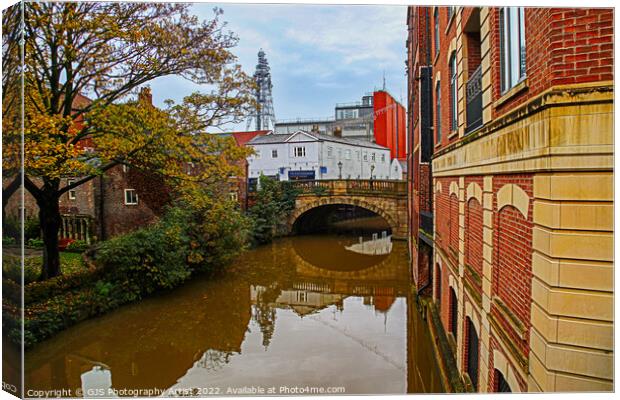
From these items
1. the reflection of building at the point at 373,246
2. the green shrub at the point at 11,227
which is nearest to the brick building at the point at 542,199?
the green shrub at the point at 11,227

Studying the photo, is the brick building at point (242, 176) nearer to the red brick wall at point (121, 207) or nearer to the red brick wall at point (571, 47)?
the red brick wall at point (121, 207)

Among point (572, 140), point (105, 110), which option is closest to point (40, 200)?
point (105, 110)

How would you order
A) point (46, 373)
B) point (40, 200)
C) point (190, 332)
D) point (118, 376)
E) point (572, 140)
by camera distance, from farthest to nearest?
point (190, 332) → point (40, 200) → point (118, 376) → point (46, 373) → point (572, 140)

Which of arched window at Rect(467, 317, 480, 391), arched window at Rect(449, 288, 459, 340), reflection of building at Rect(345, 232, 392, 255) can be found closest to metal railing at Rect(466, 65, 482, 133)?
arched window at Rect(467, 317, 480, 391)

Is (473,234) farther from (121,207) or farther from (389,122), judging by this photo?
(389,122)

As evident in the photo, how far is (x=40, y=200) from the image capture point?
8.76 m

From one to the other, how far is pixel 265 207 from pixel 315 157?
2790 millimetres

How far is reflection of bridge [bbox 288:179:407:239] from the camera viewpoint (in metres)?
24.7

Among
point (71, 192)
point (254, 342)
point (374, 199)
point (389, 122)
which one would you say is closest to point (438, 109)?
point (389, 122)

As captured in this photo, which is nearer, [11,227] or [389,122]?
[11,227]

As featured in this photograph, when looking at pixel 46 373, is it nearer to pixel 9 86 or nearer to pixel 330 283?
pixel 9 86

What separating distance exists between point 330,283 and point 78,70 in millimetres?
10733

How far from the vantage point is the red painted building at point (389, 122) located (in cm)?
1308

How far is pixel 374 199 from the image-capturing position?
84.4 feet
